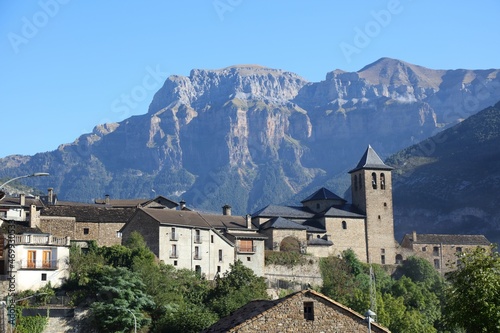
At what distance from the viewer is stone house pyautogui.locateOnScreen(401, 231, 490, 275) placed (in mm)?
114625

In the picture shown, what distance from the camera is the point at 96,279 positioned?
69.1m

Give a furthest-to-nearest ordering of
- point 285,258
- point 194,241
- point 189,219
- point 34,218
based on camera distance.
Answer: point 285,258 → point 189,219 → point 194,241 → point 34,218

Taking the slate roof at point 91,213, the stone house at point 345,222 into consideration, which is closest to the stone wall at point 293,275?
the stone house at point 345,222

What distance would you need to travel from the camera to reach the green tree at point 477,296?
1521 inches

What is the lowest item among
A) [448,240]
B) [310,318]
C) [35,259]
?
[310,318]

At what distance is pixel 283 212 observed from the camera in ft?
346

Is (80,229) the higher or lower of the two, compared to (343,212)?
lower

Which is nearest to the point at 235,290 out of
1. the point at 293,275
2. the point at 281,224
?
the point at 293,275

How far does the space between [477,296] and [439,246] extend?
79.5 m

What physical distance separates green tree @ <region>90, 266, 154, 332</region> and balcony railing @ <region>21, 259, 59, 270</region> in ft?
13.3

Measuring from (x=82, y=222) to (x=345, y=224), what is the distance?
36161 millimetres

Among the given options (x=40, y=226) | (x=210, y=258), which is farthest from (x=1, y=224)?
(x=210, y=258)

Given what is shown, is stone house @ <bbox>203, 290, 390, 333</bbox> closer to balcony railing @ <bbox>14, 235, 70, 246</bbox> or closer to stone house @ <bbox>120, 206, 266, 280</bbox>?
balcony railing @ <bbox>14, 235, 70, 246</bbox>

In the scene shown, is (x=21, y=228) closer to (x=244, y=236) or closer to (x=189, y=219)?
(x=189, y=219)
